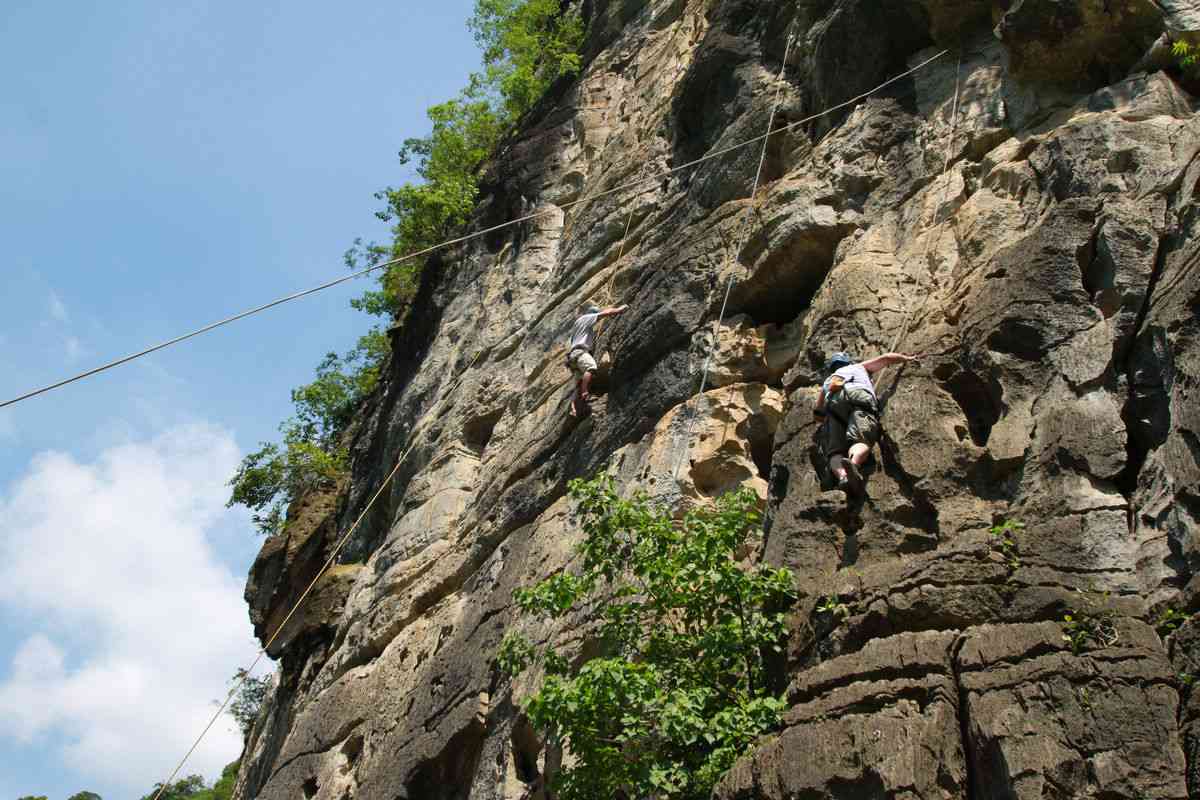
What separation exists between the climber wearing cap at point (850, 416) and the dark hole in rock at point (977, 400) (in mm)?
433

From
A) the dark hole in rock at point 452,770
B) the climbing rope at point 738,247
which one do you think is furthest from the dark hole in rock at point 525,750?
the climbing rope at point 738,247

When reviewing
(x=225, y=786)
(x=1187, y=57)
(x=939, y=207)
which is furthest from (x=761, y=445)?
(x=225, y=786)

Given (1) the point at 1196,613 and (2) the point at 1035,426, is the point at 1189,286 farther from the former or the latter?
(1) the point at 1196,613

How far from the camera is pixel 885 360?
354 inches

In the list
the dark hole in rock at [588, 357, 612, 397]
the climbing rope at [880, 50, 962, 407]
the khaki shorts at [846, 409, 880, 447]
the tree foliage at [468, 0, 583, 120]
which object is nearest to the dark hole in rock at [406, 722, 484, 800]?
the dark hole in rock at [588, 357, 612, 397]

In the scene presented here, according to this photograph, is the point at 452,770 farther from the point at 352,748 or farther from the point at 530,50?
the point at 530,50

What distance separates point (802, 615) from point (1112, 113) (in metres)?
4.55

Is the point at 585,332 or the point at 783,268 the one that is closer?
the point at 783,268

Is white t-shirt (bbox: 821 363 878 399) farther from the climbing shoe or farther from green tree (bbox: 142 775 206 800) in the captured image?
green tree (bbox: 142 775 206 800)

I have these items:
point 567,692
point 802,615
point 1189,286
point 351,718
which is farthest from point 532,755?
point 1189,286

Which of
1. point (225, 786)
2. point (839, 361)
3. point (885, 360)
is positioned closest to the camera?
point (885, 360)

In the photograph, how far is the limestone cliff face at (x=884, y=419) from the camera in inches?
255

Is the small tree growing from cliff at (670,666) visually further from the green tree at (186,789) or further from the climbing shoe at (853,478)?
the green tree at (186,789)

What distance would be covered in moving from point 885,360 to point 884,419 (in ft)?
1.66
